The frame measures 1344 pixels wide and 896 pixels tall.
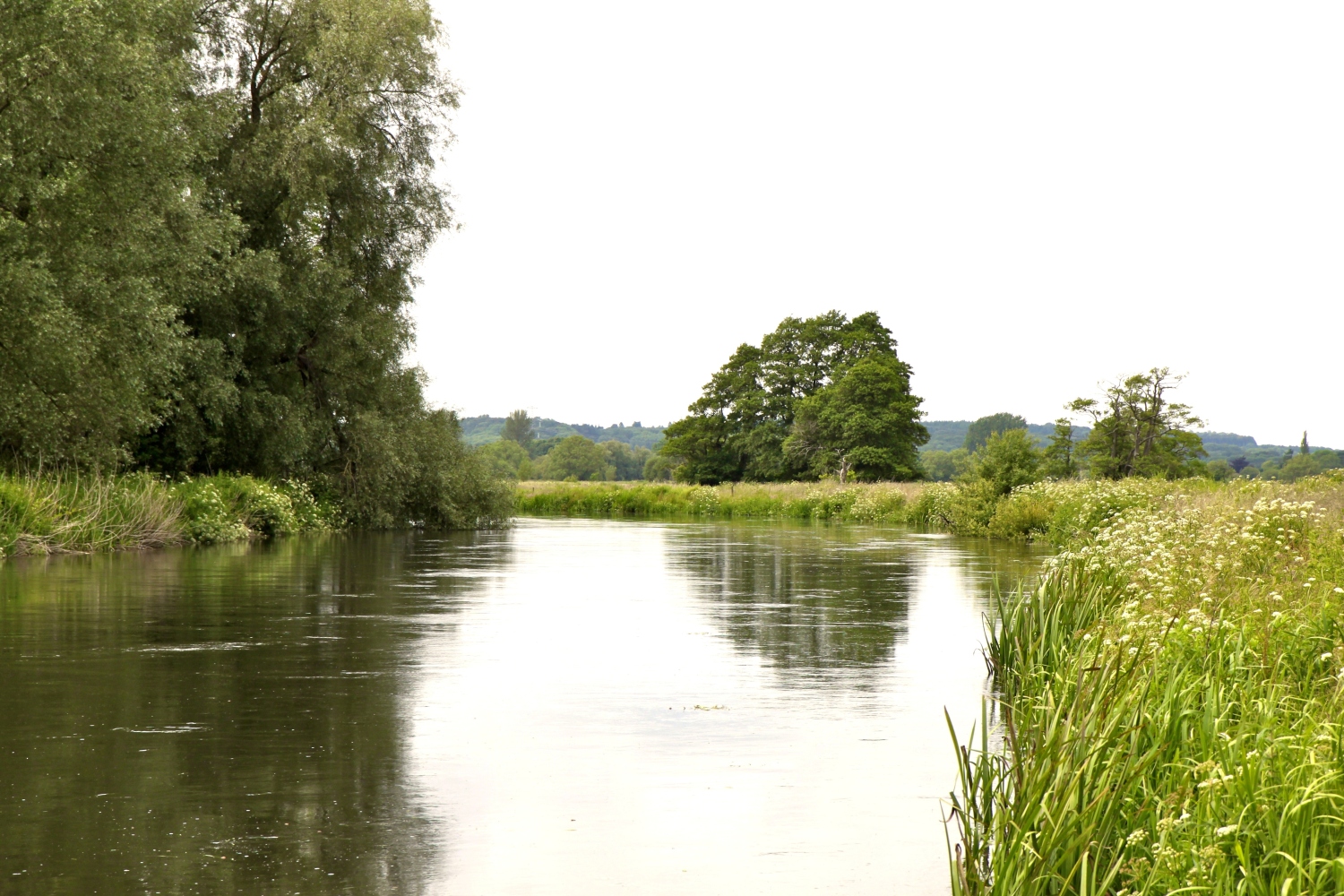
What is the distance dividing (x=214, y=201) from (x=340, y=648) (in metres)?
24.4

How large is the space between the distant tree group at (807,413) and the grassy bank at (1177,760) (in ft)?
217

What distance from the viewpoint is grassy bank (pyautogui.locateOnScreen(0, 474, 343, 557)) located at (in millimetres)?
22016

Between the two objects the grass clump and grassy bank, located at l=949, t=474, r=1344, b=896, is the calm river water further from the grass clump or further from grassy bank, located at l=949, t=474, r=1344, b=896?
the grass clump

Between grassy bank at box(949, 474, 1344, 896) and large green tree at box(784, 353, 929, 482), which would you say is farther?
large green tree at box(784, 353, 929, 482)

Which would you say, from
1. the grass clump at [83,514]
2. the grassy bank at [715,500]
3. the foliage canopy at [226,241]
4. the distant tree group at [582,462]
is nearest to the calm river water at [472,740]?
the grass clump at [83,514]

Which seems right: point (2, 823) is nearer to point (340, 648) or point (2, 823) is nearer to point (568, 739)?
point (568, 739)

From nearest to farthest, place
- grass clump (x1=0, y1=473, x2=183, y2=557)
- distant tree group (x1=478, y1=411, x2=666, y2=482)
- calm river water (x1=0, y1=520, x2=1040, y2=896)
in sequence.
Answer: calm river water (x1=0, y1=520, x2=1040, y2=896) < grass clump (x1=0, y1=473, x2=183, y2=557) < distant tree group (x1=478, y1=411, x2=666, y2=482)

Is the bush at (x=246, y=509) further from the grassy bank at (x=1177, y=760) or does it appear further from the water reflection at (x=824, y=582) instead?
the grassy bank at (x=1177, y=760)

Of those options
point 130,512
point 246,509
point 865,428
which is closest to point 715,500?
point 865,428

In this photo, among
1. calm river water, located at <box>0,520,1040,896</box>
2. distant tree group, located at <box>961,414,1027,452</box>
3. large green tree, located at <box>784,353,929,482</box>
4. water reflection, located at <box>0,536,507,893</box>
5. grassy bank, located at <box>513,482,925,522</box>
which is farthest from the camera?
distant tree group, located at <box>961,414,1027,452</box>

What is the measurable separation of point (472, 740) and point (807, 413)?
74.9 m

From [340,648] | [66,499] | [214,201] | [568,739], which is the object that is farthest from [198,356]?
[568,739]

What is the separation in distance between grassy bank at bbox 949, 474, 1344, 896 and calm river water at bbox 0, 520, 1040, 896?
0.80 m

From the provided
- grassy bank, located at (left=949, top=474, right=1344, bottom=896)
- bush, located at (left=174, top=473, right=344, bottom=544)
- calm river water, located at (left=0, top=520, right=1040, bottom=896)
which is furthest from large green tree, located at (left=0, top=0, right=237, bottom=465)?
grassy bank, located at (left=949, top=474, right=1344, bottom=896)
